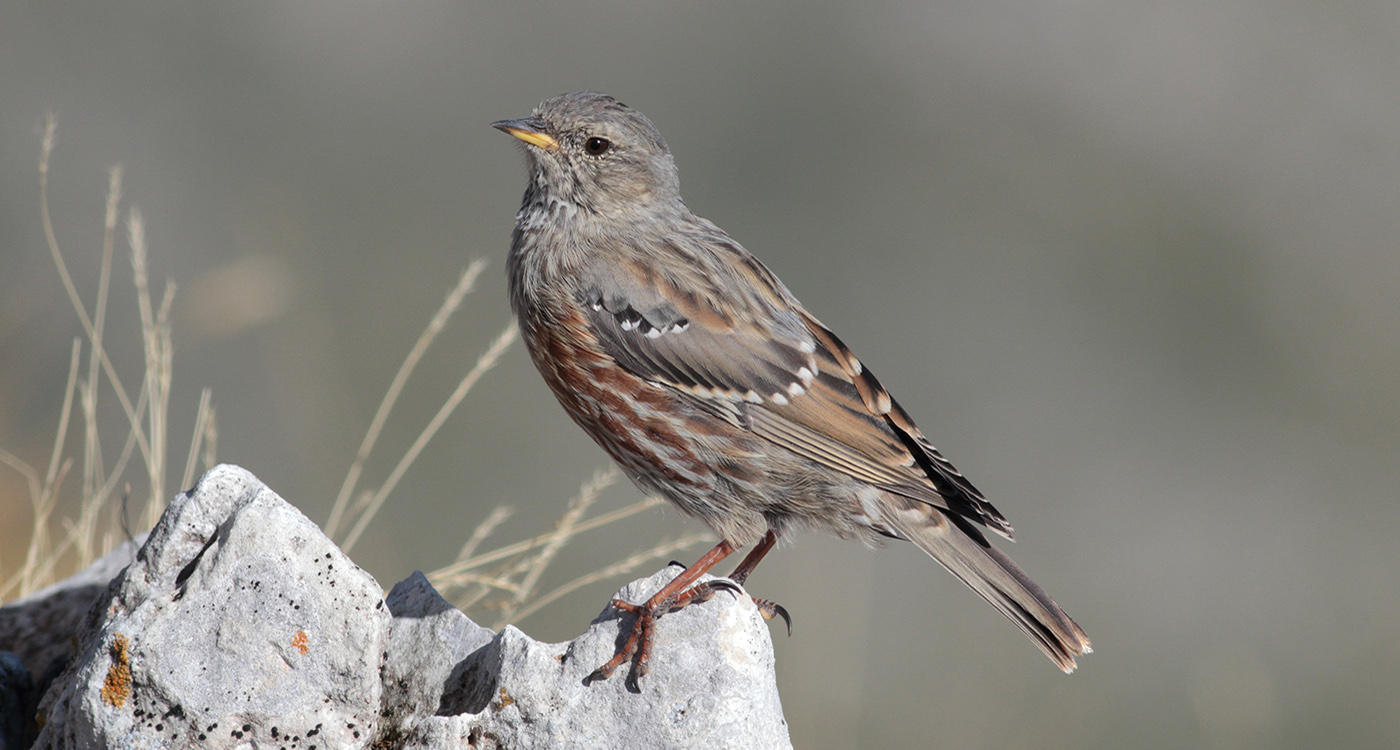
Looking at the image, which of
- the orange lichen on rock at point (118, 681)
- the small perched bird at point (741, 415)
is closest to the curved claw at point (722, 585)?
the small perched bird at point (741, 415)

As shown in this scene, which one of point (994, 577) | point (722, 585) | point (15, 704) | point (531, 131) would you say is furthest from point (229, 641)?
point (994, 577)

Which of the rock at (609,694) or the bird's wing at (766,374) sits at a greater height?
the bird's wing at (766,374)

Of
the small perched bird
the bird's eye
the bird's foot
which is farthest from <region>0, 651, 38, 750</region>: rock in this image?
the bird's eye

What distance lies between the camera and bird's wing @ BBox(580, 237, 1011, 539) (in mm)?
3883

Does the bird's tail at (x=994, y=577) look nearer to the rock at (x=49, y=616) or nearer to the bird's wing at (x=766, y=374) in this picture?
the bird's wing at (x=766, y=374)

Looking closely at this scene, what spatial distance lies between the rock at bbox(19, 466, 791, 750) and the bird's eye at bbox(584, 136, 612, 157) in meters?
1.87

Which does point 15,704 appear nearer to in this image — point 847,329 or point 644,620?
point 644,620

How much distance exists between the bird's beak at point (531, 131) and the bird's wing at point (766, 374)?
645 millimetres

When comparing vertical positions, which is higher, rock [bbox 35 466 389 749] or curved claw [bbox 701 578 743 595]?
curved claw [bbox 701 578 743 595]

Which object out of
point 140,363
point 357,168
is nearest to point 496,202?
point 357,168

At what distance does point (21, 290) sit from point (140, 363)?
1138 millimetres

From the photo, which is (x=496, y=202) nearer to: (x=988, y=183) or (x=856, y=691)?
(x=988, y=183)

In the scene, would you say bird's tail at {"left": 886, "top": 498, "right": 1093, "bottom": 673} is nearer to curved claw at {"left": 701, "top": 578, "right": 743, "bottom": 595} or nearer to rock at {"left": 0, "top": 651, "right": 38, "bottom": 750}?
curved claw at {"left": 701, "top": 578, "right": 743, "bottom": 595}

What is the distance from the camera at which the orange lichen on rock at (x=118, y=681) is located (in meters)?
2.78
